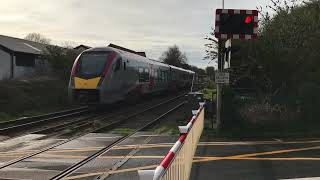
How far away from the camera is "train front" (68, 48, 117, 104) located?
1003 inches

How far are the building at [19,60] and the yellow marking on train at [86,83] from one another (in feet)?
72.5

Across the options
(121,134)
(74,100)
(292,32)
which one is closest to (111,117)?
(74,100)

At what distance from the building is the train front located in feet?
71.2

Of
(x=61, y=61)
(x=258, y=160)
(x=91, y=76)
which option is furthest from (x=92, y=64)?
(x=61, y=61)

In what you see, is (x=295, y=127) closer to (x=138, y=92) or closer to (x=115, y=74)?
(x=115, y=74)

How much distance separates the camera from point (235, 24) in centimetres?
1612

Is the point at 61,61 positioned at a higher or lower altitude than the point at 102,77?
higher

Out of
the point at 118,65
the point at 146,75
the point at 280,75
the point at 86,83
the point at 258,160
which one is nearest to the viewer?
the point at 258,160

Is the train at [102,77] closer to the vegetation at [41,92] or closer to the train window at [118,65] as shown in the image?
the train window at [118,65]

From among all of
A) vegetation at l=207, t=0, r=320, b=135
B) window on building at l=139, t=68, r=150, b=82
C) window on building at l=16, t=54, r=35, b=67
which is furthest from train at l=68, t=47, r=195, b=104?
window on building at l=16, t=54, r=35, b=67

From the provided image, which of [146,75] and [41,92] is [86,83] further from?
[41,92]

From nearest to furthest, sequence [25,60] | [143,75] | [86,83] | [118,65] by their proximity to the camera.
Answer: [86,83] < [118,65] < [143,75] < [25,60]

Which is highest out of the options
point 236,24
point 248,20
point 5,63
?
point 248,20

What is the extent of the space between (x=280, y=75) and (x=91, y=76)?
980cm
